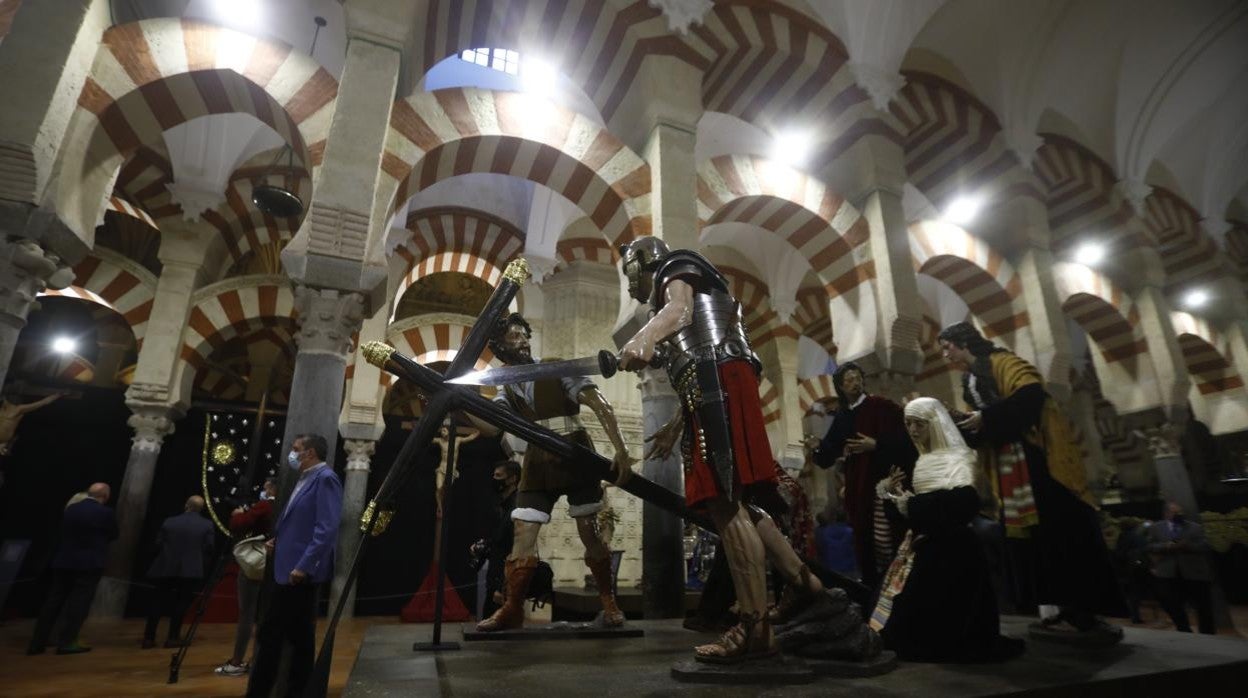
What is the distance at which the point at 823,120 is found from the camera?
7348 millimetres

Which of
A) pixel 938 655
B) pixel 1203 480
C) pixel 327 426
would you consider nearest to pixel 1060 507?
Answer: pixel 938 655

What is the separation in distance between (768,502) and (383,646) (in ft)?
5.80

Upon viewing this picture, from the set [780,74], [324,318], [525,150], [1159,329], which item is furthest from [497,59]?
[1159,329]

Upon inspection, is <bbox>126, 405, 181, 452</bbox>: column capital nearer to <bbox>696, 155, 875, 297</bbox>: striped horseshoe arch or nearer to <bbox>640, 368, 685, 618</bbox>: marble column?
<bbox>640, 368, 685, 618</bbox>: marble column

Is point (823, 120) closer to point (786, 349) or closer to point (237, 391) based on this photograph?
point (786, 349)

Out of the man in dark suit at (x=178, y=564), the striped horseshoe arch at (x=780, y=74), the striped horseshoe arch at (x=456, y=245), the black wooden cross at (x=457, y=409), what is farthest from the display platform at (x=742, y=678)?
the striped horseshoe arch at (x=456, y=245)

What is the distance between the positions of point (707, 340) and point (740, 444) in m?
0.39

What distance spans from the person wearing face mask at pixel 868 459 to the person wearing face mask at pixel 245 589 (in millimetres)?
3667

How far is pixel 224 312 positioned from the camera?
855 centimetres

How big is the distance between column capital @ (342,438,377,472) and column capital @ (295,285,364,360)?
482 cm

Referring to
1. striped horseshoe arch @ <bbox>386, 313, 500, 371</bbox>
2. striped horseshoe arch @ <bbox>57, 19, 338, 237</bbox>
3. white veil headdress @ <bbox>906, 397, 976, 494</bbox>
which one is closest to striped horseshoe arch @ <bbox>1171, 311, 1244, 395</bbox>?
white veil headdress @ <bbox>906, 397, 976, 494</bbox>

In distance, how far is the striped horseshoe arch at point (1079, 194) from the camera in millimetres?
8594

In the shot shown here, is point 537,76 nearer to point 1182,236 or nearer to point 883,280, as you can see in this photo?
point 883,280

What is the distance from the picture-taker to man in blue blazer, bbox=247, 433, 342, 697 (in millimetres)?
2900
